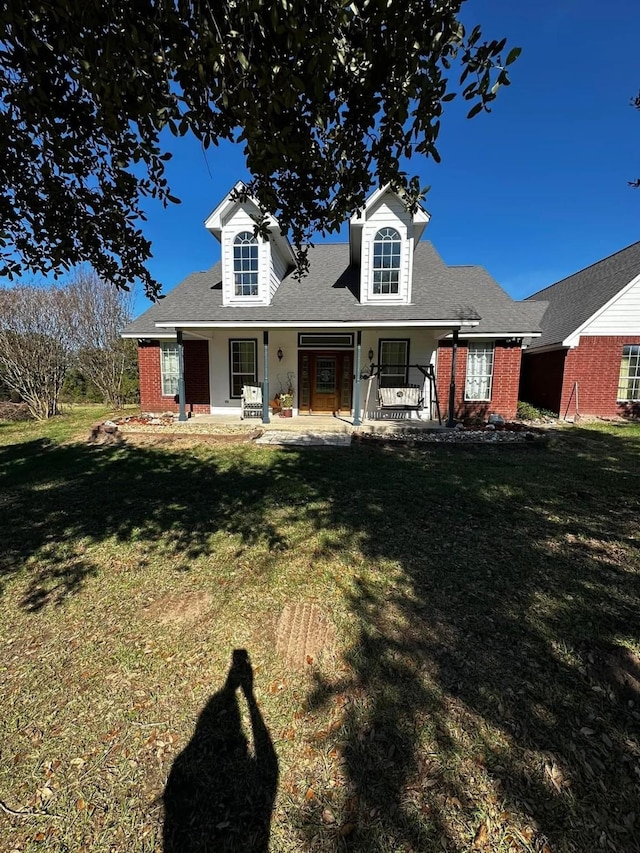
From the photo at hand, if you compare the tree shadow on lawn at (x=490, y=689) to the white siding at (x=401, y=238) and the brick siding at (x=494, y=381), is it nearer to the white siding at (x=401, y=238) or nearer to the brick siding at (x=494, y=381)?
the white siding at (x=401, y=238)

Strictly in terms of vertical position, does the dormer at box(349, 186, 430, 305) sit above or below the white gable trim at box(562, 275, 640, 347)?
above

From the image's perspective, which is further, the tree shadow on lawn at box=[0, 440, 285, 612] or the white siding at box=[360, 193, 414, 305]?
the white siding at box=[360, 193, 414, 305]

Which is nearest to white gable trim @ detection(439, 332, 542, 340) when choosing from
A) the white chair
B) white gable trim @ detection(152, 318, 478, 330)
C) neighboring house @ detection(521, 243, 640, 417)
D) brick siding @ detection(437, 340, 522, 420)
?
brick siding @ detection(437, 340, 522, 420)

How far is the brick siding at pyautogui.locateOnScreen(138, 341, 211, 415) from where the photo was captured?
13.5m

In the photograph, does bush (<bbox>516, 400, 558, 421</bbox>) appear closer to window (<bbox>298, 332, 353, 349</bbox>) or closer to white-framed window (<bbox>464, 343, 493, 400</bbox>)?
white-framed window (<bbox>464, 343, 493, 400</bbox>)

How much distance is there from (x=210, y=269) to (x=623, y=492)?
14.9 m

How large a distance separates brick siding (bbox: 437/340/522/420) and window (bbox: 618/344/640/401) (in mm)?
3841

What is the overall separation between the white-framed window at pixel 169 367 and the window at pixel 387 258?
7.19 metres

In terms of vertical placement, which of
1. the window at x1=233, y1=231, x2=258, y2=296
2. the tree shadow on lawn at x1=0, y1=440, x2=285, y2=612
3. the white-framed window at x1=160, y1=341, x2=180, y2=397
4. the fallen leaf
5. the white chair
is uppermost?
the window at x1=233, y1=231, x2=258, y2=296

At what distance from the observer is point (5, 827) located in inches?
66.6

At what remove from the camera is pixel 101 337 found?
17.6 m

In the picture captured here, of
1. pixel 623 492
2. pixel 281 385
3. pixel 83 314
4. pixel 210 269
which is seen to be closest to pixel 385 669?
pixel 623 492

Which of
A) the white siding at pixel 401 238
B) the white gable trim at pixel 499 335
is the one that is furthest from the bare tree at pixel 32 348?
the white gable trim at pixel 499 335

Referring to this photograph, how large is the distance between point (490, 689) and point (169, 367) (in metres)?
13.6
